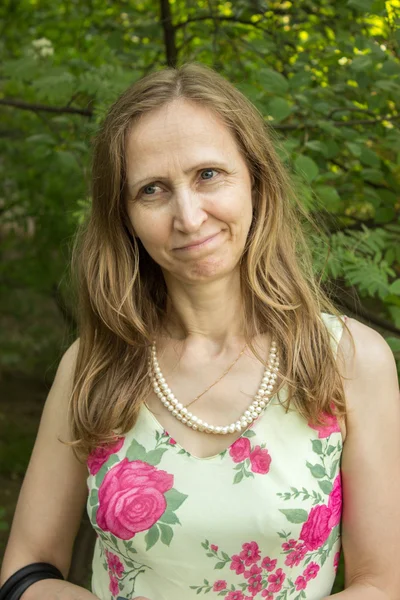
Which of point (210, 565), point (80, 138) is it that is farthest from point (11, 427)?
point (210, 565)

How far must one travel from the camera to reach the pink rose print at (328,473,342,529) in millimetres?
1830

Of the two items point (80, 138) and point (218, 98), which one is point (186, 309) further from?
point (80, 138)

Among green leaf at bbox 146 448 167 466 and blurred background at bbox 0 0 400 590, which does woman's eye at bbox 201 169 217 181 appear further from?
green leaf at bbox 146 448 167 466

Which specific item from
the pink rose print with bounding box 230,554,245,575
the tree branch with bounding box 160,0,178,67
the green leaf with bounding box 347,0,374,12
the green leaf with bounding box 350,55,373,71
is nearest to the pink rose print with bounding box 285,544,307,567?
the pink rose print with bounding box 230,554,245,575

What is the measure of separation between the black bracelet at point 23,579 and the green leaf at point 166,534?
0.41 m

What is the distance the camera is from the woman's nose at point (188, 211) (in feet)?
5.71

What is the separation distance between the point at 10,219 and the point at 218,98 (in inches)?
117

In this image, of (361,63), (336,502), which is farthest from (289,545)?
(361,63)

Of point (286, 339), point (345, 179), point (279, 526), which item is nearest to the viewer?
point (279, 526)

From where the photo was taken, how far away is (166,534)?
179 centimetres

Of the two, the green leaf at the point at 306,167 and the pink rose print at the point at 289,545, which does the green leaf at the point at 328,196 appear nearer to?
the green leaf at the point at 306,167

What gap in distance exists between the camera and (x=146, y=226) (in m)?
1.82

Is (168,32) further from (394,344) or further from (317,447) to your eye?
(317,447)

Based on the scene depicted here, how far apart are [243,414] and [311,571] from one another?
1.29 feet
